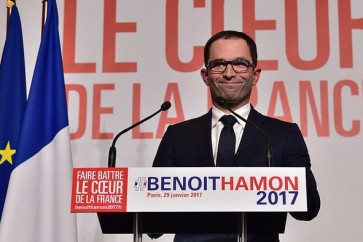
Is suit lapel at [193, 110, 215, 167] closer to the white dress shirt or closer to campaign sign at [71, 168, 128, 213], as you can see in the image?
the white dress shirt

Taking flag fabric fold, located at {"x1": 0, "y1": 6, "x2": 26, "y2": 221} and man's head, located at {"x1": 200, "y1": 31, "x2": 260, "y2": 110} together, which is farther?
flag fabric fold, located at {"x1": 0, "y1": 6, "x2": 26, "y2": 221}

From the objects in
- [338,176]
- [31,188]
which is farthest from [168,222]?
[338,176]

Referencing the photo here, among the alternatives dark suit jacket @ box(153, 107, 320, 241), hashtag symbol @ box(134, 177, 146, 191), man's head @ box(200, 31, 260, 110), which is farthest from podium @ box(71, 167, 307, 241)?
man's head @ box(200, 31, 260, 110)

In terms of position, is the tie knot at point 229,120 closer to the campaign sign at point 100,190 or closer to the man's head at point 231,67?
the man's head at point 231,67

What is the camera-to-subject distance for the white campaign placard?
1.71m

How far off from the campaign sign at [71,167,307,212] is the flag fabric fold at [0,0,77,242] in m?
1.36

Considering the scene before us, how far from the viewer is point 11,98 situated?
335 cm

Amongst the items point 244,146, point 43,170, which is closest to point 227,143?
point 244,146

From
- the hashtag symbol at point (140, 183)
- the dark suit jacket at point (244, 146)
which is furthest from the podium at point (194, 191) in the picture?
the dark suit jacket at point (244, 146)

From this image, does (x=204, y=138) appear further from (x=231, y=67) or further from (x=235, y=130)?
(x=231, y=67)

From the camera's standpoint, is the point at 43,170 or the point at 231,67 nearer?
the point at 231,67

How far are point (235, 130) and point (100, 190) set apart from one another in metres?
0.86

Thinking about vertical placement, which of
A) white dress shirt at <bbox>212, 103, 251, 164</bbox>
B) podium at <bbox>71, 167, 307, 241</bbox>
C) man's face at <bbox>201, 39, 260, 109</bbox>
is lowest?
podium at <bbox>71, 167, 307, 241</bbox>

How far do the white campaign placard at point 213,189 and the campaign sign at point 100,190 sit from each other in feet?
0.08
